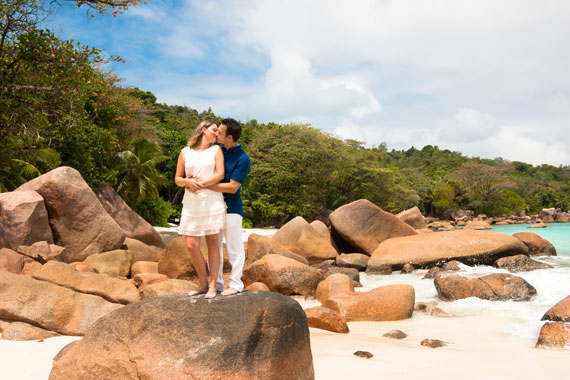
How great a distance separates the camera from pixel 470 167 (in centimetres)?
4959

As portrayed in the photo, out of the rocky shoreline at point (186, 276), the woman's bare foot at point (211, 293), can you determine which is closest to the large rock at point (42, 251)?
the rocky shoreline at point (186, 276)

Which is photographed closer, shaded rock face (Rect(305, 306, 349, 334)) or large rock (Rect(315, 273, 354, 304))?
shaded rock face (Rect(305, 306, 349, 334))

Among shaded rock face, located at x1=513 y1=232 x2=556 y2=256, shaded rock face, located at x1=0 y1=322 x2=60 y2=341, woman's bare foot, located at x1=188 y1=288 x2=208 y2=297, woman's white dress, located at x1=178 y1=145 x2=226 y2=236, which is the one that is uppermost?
woman's white dress, located at x1=178 y1=145 x2=226 y2=236

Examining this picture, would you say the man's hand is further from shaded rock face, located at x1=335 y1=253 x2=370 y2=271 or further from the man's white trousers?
shaded rock face, located at x1=335 y1=253 x2=370 y2=271

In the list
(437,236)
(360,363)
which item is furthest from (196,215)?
(437,236)

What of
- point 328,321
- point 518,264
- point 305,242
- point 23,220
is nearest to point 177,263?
point 23,220

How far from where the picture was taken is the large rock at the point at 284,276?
9.38 meters

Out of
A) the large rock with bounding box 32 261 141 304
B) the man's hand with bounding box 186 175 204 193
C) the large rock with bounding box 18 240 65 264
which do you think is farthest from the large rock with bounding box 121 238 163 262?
the man's hand with bounding box 186 175 204 193

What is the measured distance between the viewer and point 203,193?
13.5 ft

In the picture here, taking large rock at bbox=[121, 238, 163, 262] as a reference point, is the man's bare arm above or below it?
above

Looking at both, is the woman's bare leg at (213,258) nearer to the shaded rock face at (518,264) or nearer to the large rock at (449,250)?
the large rock at (449,250)

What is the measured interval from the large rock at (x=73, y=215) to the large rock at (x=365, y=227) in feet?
22.9

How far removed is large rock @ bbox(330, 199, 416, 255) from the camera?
1467 centimetres

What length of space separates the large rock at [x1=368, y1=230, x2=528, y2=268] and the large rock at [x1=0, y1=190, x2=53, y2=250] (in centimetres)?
812
